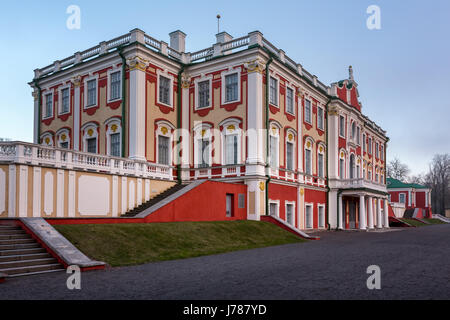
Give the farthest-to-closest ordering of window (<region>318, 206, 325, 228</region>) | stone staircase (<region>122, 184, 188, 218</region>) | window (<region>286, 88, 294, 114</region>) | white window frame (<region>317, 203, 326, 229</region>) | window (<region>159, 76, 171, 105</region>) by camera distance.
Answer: window (<region>318, 206, 325, 228</region>) → white window frame (<region>317, 203, 326, 229</region>) → window (<region>286, 88, 294, 114</region>) → window (<region>159, 76, 171, 105</region>) → stone staircase (<region>122, 184, 188, 218</region>)

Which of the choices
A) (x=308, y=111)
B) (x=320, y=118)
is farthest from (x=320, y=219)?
(x=308, y=111)

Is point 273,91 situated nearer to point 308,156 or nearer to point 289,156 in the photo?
point 289,156

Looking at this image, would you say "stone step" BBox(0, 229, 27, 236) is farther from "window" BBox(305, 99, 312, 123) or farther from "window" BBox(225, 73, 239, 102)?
"window" BBox(305, 99, 312, 123)

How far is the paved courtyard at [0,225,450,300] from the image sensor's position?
7.99 metres

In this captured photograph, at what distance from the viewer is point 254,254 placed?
50.9 ft

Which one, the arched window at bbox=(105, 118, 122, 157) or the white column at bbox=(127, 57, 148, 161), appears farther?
the arched window at bbox=(105, 118, 122, 157)

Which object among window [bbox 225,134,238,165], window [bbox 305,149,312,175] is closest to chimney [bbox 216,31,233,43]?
window [bbox 225,134,238,165]

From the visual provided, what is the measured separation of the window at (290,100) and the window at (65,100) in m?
15.1

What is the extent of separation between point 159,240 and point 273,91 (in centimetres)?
1545

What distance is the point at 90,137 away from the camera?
28.4 m

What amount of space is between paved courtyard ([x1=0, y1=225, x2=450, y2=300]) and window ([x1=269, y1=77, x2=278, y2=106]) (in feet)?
51.5

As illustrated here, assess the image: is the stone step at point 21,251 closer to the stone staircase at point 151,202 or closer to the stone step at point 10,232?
the stone step at point 10,232

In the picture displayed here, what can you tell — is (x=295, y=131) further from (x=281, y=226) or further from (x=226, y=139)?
(x=281, y=226)
